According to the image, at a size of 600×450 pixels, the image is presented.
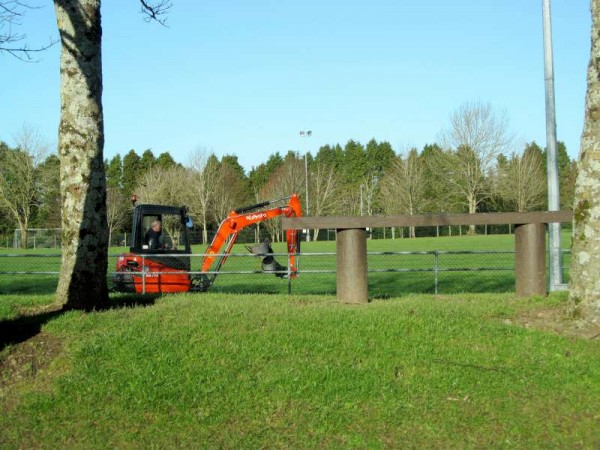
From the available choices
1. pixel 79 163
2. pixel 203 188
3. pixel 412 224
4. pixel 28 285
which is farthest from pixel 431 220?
pixel 203 188

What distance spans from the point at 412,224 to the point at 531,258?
184 centimetres

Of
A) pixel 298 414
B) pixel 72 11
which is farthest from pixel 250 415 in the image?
pixel 72 11

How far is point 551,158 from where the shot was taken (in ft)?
42.4

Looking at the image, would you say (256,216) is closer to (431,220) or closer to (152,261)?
(152,261)

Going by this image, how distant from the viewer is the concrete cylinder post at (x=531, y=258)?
9656 millimetres

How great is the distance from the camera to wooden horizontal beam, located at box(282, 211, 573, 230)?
30.4 ft

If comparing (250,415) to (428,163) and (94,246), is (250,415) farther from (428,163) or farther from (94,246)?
(428,163)

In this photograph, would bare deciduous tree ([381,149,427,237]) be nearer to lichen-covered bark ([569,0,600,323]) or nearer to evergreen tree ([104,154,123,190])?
evergreen tree ([104,154,123,190])

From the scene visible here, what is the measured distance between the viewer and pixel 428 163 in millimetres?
73875

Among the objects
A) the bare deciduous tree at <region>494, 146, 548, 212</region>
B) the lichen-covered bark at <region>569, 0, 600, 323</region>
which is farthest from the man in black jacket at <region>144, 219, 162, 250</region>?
the bare deciduous tree at <region>494, 146, 548, 212</region>

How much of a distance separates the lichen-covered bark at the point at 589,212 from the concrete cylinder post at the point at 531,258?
1.68 m

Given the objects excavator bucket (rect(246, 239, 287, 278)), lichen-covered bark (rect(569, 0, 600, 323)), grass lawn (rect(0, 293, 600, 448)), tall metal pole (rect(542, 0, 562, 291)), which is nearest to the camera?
grass lawn (rect(0, 293, 600, 448))

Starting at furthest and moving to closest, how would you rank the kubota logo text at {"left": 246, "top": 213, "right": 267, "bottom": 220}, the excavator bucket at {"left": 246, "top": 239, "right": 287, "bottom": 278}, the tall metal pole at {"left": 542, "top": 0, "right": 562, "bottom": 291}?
1. the kubota logo text at {"left": 246, "top": 213, "right": 267, "bottom": 220}
2. the excavator bucket at {"left": 246, "top": 239, "right": 287, "bottom": 278}
3. the tall metal pole at {"left": 542, "top": 0, "right": 562, "bottom": 291}

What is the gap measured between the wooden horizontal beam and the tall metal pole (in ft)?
9.97
